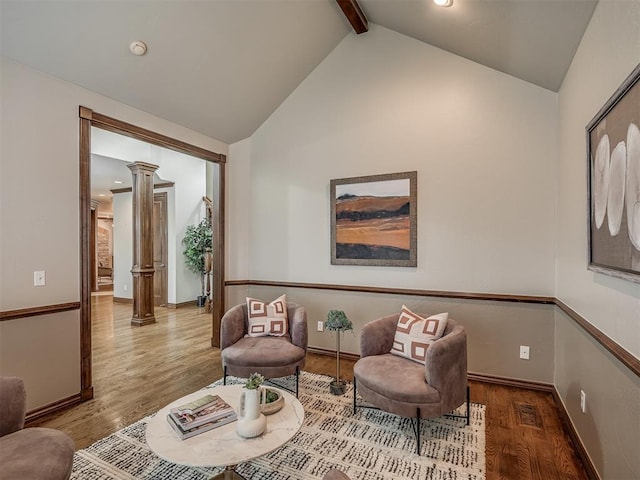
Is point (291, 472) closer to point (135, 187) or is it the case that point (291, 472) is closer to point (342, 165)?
point (342, 165)

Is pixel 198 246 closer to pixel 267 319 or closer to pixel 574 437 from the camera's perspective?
pixel 267 319

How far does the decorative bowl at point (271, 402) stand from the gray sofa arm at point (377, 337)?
0.98m

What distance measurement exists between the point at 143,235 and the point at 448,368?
220 inches

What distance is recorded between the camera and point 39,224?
2.65m

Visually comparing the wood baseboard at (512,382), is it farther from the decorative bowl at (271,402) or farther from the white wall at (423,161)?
the decorative bowl at (271,402)

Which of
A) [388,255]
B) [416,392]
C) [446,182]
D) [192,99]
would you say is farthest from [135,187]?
[416,392]

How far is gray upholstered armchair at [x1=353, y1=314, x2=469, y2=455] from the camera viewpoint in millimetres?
2219

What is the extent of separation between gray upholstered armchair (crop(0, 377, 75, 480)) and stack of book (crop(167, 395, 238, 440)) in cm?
46

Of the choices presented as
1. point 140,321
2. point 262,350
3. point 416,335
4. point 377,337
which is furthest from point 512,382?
point 140,321

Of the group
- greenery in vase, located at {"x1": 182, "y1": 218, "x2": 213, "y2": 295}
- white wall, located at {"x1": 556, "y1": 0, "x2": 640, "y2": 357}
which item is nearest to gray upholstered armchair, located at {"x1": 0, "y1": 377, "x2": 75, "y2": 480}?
white wall, located at {"x1": 556, "y1": 0, "x2": 640, "y2": 357}

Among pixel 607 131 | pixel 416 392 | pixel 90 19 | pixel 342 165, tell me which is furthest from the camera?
pixel 342 165

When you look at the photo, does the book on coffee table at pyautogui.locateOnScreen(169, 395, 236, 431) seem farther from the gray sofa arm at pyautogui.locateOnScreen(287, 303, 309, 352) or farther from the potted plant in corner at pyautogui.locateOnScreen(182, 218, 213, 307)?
the potted plant in corner at pyautogui.locateOnScreen(182, 218, 213, 307)

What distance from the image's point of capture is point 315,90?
4191 millimetres

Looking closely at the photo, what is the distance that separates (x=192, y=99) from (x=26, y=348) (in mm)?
2751
